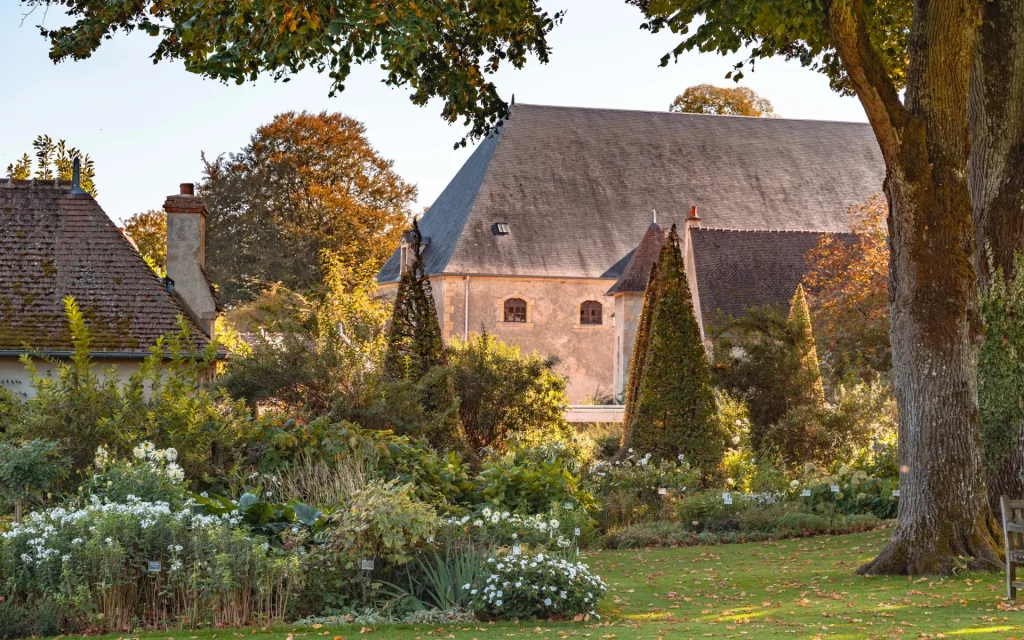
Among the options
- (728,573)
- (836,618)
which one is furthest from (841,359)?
(836,618)

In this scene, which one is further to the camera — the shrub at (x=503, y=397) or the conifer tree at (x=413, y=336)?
the shrub at (x=503, y=397)

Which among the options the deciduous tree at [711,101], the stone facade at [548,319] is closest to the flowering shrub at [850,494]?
the stone facade at [548,319]

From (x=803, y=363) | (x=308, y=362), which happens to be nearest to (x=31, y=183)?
(x=308, y=362)

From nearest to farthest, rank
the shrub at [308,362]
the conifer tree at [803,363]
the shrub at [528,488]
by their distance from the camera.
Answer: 1. the shrub at [528,488]
2. the shrub at [308,362]
3. the conifer tree at [803,363]

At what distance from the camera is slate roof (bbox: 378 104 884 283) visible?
135 ft

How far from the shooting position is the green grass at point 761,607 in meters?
7.52

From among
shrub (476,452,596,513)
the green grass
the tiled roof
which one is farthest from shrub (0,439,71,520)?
the tiled roof

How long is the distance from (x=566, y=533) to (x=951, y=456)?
3.68 m

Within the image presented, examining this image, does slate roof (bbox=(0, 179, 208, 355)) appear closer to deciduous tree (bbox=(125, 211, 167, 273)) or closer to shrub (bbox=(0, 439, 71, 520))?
shrub (bbox=(0, 439, 71, 520))

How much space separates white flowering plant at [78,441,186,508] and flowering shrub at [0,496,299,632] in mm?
618

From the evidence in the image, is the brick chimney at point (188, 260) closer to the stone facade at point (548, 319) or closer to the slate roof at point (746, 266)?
the slate roof at point (746, 266)

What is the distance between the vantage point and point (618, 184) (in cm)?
4369

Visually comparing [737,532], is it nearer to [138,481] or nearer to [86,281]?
[138,481]

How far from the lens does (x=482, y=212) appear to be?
136 feet
